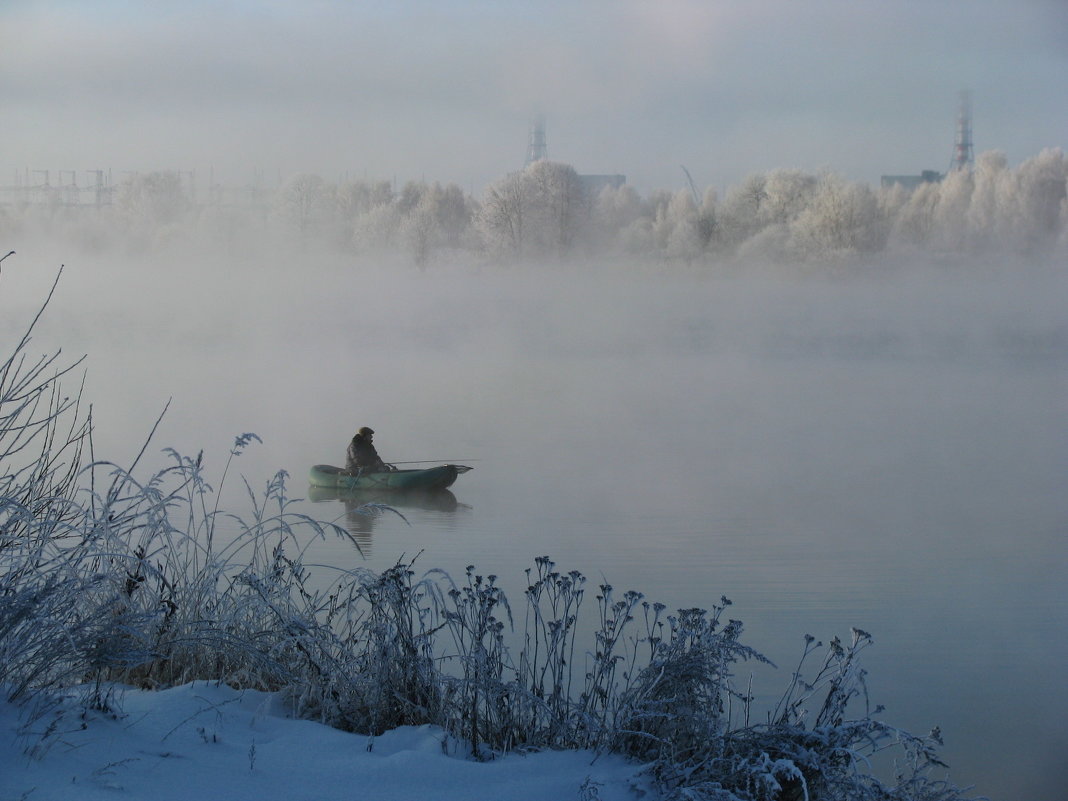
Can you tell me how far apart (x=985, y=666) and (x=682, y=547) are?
3.17 m

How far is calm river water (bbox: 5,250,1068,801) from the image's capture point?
640cm

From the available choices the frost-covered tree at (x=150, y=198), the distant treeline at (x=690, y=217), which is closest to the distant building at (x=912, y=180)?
the distant treeline at (x=690, y=217)

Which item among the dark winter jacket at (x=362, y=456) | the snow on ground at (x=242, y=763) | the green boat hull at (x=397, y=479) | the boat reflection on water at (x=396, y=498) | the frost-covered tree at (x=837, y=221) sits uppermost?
the frost-covered tree at (x=837, y=221)

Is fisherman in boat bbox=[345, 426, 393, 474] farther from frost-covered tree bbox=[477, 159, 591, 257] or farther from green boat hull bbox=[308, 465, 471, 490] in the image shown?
frost-covered tree bbox=[477, 159, 591, 257]

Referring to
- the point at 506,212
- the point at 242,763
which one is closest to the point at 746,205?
the point at 506,212

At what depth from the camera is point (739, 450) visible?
14773 mm

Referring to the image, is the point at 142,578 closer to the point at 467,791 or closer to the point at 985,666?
the point at 467,791

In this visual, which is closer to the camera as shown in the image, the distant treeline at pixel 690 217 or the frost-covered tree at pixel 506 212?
the frost-covered tree at pixel 506 212

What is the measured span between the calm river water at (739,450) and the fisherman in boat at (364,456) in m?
0.46

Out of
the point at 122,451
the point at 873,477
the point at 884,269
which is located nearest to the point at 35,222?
the point at 884,269

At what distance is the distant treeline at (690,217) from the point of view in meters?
40.7

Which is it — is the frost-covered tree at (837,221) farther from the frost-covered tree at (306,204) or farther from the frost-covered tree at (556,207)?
the frost-covered tree at (306,204)

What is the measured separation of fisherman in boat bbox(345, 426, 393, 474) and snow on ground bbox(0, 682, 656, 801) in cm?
859

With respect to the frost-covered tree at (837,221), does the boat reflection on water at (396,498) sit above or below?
below
